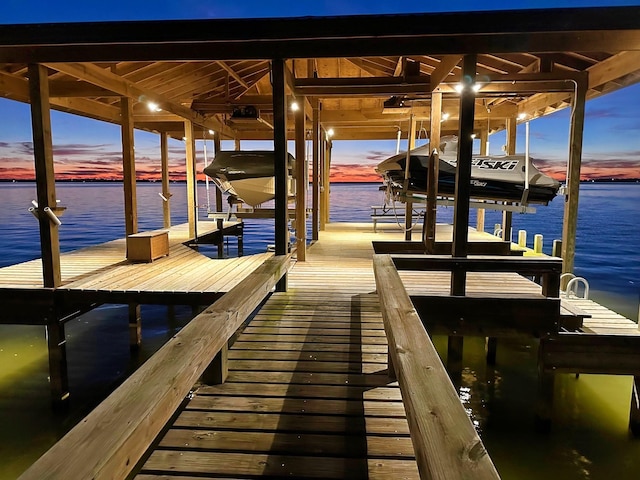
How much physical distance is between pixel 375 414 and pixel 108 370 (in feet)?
18.4

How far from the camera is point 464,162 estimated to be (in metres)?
4.08

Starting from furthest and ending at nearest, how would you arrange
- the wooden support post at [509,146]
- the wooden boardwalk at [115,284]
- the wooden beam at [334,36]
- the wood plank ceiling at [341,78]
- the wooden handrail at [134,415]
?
the wooden support post at [509,146]
the wooden boardwalk at [115,284]
the wood plank ceiling at [341,78]
the wooden beam at [334,36]
the wooden handrail at [134,415]

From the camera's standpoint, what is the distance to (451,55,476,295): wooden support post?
4039 millimetres

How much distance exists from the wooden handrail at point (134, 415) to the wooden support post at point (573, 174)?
488cm

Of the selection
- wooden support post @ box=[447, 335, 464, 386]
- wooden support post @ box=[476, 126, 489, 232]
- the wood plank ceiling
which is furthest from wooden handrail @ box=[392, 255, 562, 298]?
wooden support post @ box=[476, 126, 489, 232]

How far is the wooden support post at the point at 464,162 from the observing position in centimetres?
404

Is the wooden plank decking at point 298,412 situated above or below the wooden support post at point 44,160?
below

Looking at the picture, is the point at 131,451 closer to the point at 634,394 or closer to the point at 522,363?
the point at 634,394

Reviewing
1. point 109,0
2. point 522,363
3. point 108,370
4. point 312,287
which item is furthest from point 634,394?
point 109,0

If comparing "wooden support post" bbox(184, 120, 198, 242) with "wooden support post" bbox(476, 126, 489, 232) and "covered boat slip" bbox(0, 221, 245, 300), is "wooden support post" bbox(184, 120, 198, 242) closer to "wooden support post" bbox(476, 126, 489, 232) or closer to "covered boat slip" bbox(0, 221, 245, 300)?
"covered boat slip" bbox(0, 221, 245, 300)

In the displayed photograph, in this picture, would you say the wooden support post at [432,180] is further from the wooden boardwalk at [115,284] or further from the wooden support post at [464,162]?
the wooden boardwalk at [115,284]

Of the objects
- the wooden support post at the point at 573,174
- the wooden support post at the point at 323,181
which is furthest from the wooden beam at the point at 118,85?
the wooden support post at the point at 573,174

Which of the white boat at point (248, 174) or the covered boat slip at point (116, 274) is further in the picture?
the white boat at point (248, 174)

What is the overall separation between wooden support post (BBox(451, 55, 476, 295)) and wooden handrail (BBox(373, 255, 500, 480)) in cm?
229
